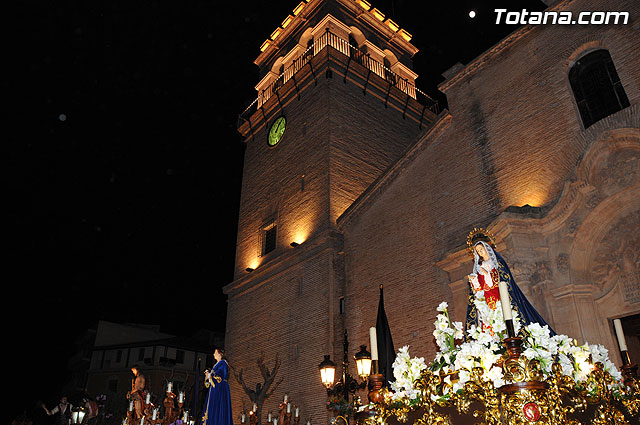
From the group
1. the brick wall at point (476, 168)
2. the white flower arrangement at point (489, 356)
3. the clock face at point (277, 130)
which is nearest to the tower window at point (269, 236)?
the clock face at point (277, 130)

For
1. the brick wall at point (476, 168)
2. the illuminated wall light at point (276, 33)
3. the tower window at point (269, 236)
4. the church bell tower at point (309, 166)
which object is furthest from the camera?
the illuminated wall light at point (276, 33)

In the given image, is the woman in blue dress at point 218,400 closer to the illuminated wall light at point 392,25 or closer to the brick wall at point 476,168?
the brick wall at point 476,168

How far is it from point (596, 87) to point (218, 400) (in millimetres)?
12116

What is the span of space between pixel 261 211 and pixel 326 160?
4.73 m

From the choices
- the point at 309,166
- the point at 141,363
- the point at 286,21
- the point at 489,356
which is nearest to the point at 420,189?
the point at 309,166

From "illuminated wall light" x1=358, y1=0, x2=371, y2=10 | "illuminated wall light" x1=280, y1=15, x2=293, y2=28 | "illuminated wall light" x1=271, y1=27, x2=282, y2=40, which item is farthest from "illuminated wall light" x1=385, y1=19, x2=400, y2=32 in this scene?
"illuminated wall light" x1=271, y1=27, x2=282, y2=40

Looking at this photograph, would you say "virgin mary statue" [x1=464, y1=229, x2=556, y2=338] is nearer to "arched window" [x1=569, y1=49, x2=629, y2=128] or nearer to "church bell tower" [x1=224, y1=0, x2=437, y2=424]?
"arched window" [x1=569, y1=49, x2=629, y2=128]

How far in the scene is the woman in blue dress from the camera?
397 inches

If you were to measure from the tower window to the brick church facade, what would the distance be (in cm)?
5

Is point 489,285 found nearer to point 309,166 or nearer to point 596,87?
point 596,87

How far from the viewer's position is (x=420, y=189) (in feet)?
54.4

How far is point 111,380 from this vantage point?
47.6 meters

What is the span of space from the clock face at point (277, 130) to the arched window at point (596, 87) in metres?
14.1

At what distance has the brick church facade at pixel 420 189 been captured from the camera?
1175 centimetres
